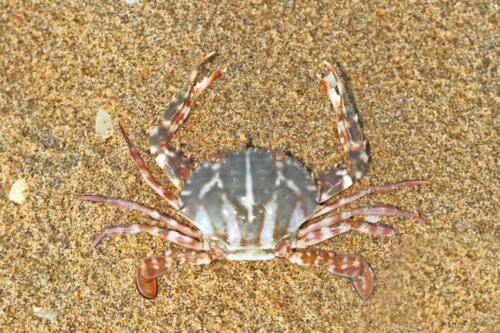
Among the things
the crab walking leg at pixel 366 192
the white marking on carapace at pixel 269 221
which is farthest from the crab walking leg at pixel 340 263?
the crab walking leg at pixel 366 192

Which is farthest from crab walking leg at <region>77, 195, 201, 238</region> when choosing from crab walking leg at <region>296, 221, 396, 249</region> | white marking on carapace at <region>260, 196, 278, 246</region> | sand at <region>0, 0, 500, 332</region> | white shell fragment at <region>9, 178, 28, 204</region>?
crab walking leg at <region>296, 221, 396, 249</region>

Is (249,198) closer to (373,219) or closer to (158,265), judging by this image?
(158,265)

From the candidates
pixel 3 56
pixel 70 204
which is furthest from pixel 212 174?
pixel 3 56

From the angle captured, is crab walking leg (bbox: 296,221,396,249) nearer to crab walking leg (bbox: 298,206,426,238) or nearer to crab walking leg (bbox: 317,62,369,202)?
crab walking leg (bbox: 298,206,426,238)

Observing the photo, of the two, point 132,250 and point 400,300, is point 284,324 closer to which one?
point 400,300

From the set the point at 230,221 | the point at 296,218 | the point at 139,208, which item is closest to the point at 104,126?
the point at 139,208

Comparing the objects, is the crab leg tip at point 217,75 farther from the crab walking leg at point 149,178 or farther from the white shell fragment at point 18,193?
the white shell fragment at point 18,193
